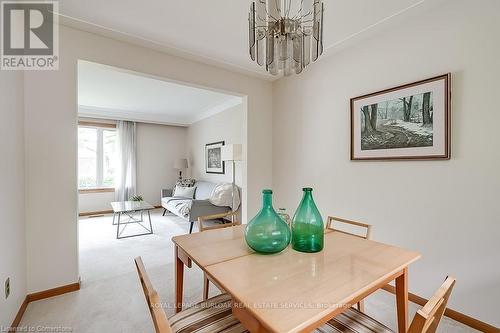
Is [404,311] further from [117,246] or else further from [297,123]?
[117,246]

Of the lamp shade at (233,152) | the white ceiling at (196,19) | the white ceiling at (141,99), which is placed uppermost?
the white ceiling at (141,99)

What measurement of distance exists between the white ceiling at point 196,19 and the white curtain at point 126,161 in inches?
154

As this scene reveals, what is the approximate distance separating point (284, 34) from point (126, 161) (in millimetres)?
5533

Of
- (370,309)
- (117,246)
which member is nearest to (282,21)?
(370,309)

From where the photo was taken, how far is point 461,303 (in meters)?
1.71

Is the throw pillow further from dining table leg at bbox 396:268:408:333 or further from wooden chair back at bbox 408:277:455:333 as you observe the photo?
wooden chair back at bbox 408:277:455:333

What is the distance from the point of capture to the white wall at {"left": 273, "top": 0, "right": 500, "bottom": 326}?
157 centimetres

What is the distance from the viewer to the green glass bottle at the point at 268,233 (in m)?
1.20

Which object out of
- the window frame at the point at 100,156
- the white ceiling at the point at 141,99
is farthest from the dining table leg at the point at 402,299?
the window frame at the point at 100,156

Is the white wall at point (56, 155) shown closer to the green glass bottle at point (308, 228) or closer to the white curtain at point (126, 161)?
the green glass bottle at point (308, 228)

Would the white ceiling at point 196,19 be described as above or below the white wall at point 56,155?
above

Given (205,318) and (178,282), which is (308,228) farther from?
(178,282)

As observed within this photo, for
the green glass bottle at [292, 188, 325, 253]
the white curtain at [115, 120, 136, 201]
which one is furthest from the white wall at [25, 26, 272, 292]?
the white curtain at [115, 120, 136, 201]

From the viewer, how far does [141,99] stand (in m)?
4.54
